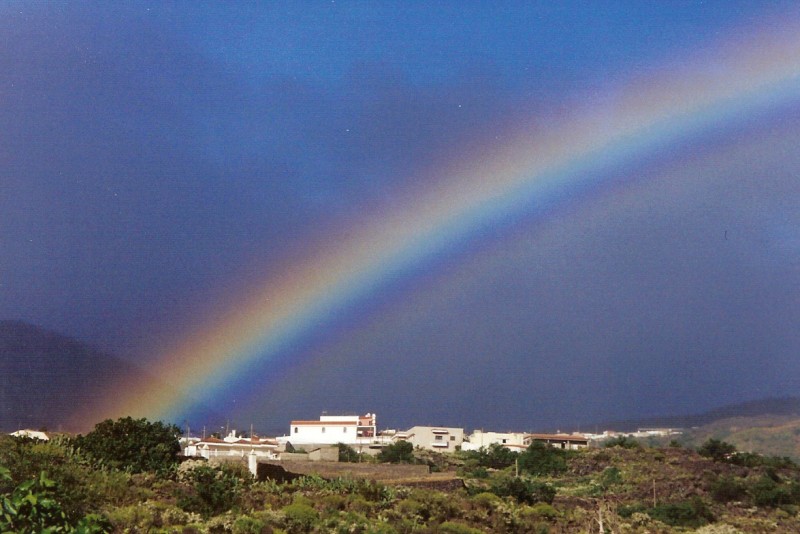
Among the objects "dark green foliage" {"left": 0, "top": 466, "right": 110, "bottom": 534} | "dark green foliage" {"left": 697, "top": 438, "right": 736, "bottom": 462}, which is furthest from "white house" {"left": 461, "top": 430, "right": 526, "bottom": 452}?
"dark green foliage" {"left": 0, "top": 466, "right": 110, "bottom": 534}

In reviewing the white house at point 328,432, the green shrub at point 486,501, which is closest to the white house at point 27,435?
the green shrub at point 486,501

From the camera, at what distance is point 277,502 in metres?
20.0

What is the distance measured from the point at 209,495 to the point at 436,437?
7342 centimetres

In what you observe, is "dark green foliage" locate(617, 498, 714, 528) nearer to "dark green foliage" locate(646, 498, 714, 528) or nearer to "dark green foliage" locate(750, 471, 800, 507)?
"dark green foliage" locate(646, 498, 714, 528)

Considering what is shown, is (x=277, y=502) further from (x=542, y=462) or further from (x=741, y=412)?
(x=741, y=412)

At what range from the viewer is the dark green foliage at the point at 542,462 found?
174 feet

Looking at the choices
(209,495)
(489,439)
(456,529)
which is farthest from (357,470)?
(489,439)

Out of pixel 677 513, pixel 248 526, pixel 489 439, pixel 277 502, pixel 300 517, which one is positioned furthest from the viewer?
pixel 489 439

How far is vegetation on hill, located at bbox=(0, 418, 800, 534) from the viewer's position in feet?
46.8

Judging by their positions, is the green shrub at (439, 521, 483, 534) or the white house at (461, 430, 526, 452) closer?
the green shrub at (439, 521, 483, 534)

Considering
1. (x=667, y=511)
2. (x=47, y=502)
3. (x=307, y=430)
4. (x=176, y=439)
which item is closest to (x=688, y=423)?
(x=307, y=430)

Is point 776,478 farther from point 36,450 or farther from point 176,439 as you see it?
point 36,450

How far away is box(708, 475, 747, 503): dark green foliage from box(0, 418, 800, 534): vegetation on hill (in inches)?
2.6

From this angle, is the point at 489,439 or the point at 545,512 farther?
the point at 489,439
